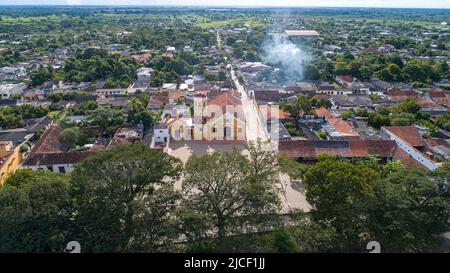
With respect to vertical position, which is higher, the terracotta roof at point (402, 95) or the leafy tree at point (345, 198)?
the leafy tree at point (345, 198)

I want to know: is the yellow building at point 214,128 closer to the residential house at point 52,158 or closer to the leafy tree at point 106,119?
the leafy tree at point 106,119

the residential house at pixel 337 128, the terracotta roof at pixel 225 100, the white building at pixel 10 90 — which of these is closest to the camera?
the residential house at pixel 337 128

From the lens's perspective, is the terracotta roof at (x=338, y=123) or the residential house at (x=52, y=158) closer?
the residential house at (x=52, y=158)

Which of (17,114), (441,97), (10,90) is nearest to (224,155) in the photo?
(17,114)

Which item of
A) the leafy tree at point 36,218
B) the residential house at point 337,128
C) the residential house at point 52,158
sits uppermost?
the leafy tree at point 36,218

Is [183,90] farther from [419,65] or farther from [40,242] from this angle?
[419,65]

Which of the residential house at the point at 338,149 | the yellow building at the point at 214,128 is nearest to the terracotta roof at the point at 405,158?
the residential house at the point at 338,149

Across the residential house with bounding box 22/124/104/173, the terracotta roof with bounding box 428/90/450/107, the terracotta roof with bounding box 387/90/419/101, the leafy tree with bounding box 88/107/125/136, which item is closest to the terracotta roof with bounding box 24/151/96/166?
the residential house with bounding box 22/124/104/173

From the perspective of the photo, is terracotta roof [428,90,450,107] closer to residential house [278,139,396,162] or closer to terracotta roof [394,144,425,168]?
residential house [278,139,396,162]
